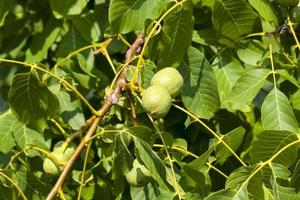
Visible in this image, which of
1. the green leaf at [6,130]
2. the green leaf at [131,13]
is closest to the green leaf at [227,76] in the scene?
the green leaf at [131,13]

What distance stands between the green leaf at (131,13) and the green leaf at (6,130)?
0.40 m

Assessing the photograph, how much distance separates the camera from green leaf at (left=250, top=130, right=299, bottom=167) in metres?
1.59

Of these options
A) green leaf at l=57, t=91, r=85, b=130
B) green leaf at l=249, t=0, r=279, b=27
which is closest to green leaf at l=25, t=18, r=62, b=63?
green leaf at l=57, t=91, r=85, b=130

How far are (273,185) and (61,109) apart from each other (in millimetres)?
725

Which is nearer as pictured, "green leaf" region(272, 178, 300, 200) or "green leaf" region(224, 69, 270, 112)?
"green leaf" region(272, 178, 300, 200)

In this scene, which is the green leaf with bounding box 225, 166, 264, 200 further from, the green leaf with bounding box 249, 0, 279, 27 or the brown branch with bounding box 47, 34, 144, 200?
the green leaf with bounding box 249, 0, 279, 27

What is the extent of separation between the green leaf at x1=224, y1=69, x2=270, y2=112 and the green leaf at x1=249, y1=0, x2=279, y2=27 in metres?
0.16

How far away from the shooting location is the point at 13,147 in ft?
7.05

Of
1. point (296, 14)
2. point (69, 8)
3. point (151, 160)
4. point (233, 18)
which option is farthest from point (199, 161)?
point (69, 8)

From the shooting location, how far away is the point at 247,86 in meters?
1.84

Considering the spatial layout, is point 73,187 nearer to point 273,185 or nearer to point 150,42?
point 150,42

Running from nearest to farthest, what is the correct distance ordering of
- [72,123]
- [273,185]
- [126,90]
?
1. [273,185]
2. [126,90]
3. [72,123]

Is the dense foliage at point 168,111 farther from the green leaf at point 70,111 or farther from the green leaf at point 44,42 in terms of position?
the green leaf at point 44,42

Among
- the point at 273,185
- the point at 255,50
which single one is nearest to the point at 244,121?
the point at 255,50
